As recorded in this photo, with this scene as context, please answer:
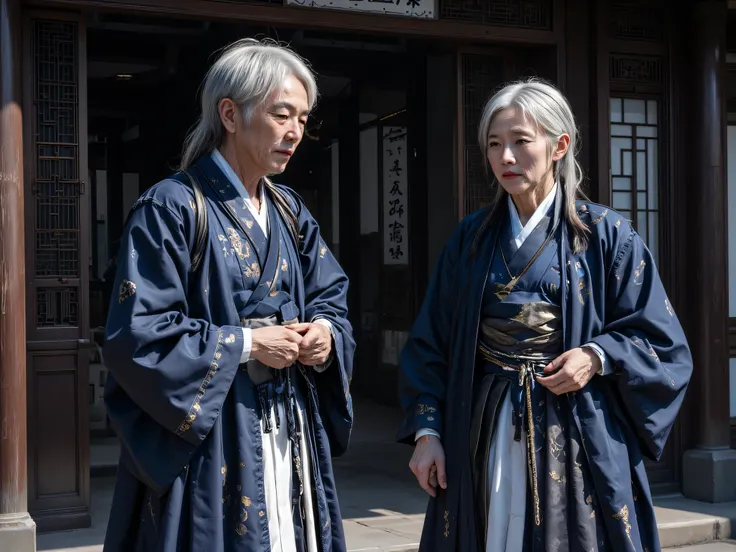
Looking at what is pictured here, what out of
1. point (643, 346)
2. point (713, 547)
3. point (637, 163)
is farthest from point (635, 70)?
point (643, 346)

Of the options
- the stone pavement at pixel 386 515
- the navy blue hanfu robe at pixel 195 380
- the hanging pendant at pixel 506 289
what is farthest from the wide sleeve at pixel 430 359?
the stone pavement at pixel 386 515

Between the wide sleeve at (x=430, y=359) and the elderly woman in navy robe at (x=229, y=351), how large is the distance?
0.77ft

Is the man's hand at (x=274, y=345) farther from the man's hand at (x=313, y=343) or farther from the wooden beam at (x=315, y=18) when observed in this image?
the wooden beam at (x=315, y=18)

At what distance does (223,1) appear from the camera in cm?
523

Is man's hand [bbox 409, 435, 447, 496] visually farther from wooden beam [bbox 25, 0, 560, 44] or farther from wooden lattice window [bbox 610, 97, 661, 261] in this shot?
wooden lattice window [bbox 610, 97, 661, 261]

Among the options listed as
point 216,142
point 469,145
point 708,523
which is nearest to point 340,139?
point 469,145

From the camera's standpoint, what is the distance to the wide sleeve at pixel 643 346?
2.82 metres

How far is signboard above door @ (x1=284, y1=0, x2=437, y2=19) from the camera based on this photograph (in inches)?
215

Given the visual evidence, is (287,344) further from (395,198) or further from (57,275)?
(395,198)

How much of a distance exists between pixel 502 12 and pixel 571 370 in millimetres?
3718

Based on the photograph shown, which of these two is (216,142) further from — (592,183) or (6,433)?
(592,183)

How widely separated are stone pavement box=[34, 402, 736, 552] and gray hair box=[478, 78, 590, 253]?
8.84 feet

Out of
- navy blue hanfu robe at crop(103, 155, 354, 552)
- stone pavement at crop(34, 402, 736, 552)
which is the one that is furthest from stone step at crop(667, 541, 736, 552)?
navy blue hanfu robe at crop(103, 155, 354, 552)

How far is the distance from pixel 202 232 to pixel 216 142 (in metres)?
0.33
